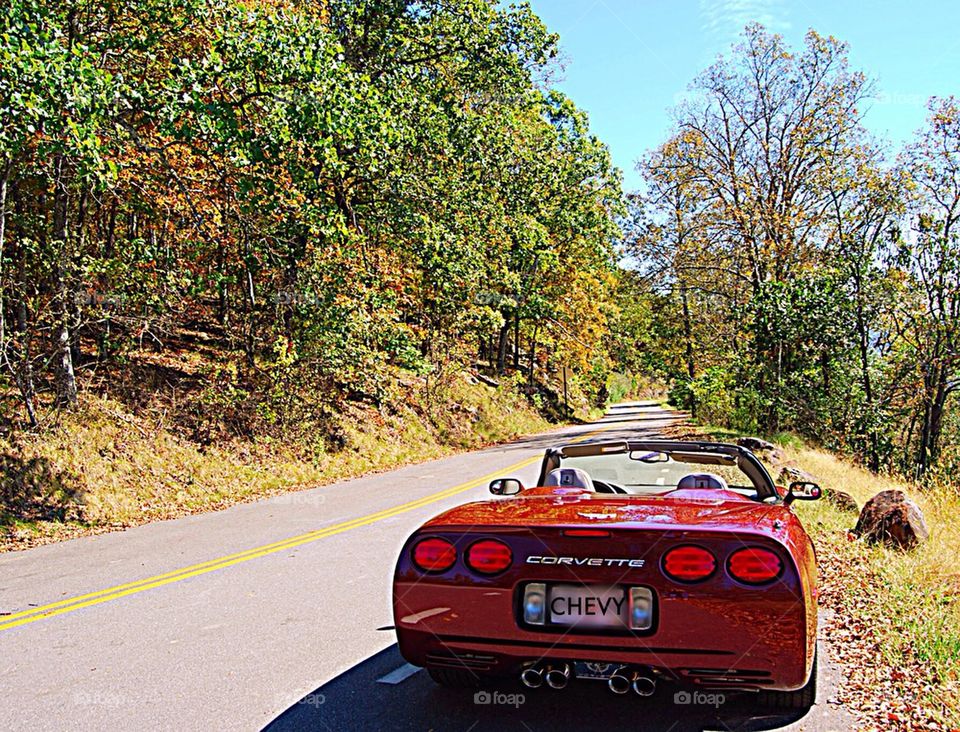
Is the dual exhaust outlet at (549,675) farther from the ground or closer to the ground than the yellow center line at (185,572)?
farther from the ground

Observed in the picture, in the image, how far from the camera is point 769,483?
16.8ft

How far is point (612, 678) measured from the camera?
138 inches

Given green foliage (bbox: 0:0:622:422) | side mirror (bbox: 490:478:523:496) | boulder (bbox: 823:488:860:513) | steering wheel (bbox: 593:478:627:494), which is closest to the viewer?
steering wheel (bbox: 593:478:627:494)

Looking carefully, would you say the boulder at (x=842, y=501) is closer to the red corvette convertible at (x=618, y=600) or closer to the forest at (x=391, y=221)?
the forest at (x=391, y=221)

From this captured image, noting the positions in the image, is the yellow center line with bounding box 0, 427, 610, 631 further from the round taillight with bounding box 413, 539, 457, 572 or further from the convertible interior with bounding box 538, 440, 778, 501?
the convertible interior with bounding box 538, 440, 778, 501

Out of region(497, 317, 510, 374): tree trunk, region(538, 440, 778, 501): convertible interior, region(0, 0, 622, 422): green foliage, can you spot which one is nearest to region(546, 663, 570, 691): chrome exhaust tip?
region(538, 440, 778, 501): convertible interior

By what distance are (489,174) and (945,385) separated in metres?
15.2

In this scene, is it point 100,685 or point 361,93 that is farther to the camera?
point 361,93

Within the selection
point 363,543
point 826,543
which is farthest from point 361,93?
point 826,543

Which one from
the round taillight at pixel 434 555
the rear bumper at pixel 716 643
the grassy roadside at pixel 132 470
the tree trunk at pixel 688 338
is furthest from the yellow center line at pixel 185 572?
the tree trunk at pixel 688 338

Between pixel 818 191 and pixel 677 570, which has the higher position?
pixel 818 191

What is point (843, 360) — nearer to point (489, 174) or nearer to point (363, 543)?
point (489, 174)

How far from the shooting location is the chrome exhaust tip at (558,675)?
11.7 feet

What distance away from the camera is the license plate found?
3531 mm
